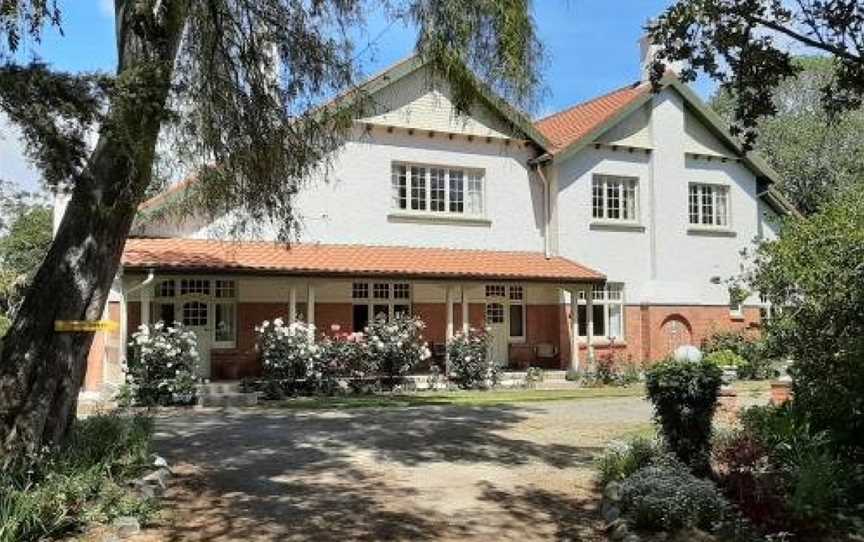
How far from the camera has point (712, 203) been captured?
2966 cm

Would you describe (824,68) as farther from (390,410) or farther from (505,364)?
(390,410)

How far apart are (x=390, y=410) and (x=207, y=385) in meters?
5.45

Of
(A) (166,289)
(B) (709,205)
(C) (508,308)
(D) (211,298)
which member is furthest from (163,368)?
(B) (709,205)

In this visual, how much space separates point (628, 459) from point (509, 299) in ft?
56.1

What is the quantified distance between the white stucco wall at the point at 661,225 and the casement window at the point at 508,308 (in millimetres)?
1934

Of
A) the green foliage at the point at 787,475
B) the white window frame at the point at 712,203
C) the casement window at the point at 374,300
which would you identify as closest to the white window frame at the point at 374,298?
the casement window at the point at 374,300

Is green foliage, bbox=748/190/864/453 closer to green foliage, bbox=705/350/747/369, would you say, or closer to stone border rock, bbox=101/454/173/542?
stone border rock, bbox=101/454/173/542

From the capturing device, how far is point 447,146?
25.9 meters

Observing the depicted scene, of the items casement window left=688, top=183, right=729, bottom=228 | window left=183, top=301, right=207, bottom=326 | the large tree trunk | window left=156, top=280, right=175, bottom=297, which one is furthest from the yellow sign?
casement window left=688, top=183, right=729, bottom=228

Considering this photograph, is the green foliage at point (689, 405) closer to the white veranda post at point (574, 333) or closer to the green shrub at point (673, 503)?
the green shrub at point (673, 503)

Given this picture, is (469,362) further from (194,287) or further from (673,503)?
(673,503)

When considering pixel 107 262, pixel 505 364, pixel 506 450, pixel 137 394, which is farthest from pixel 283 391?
pixel 107 262

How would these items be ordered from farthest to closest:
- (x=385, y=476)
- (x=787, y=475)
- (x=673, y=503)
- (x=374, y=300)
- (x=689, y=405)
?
(x=374, y=300), (x=385, y=476), (x=689, y=405), (x=787, y=475), (x=673, y=503)

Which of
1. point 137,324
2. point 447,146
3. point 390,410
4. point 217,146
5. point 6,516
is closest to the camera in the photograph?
point 6,516
